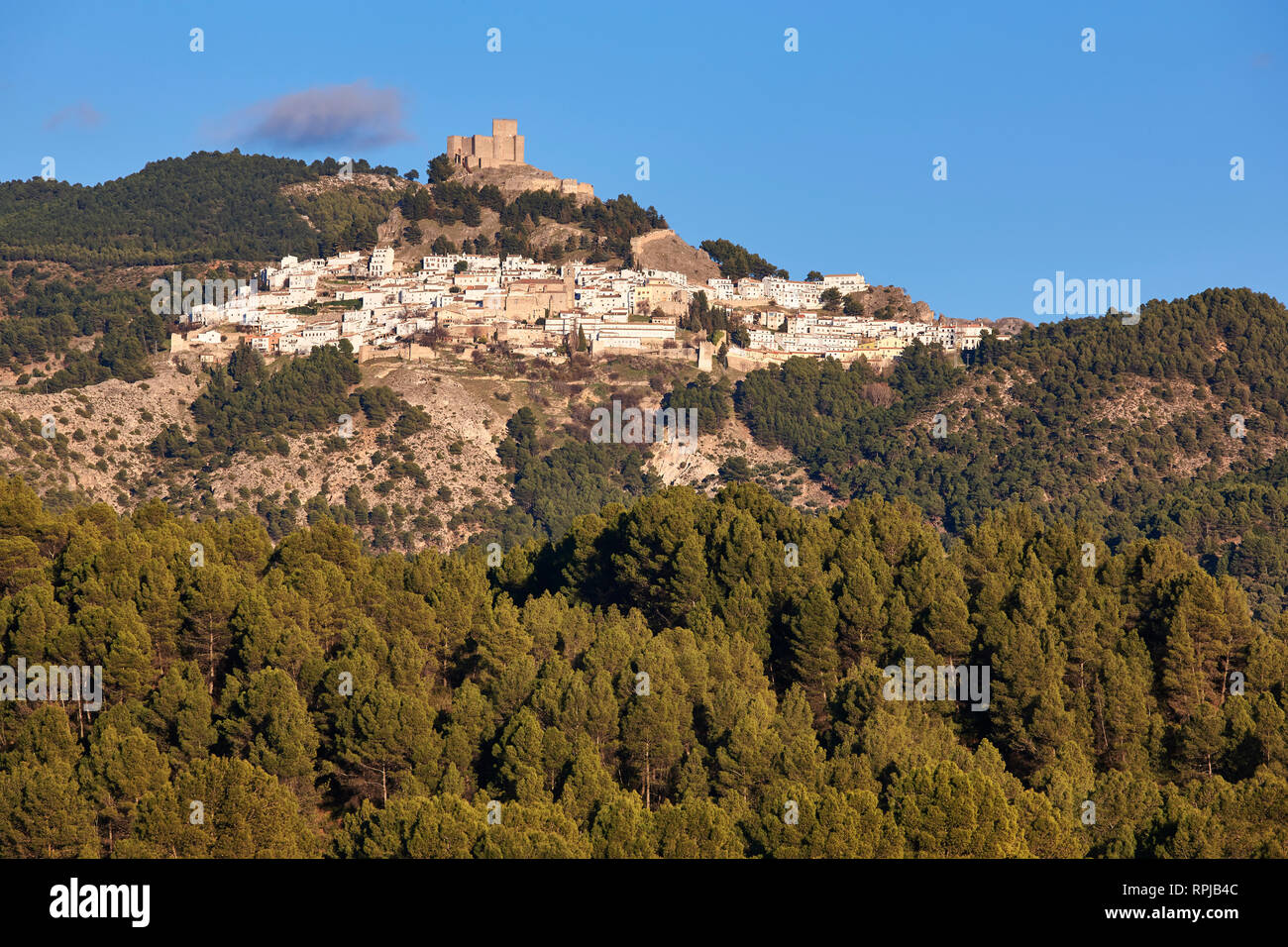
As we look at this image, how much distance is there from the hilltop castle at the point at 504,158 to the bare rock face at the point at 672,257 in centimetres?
776

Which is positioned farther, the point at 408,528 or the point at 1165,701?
the point at 408,528

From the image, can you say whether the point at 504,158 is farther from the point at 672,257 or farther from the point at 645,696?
the point at 645,696

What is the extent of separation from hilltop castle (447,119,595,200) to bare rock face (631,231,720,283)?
25.5 ft

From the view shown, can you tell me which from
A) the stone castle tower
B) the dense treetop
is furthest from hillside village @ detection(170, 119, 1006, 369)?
the dense treetop

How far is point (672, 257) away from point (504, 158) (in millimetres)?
19863

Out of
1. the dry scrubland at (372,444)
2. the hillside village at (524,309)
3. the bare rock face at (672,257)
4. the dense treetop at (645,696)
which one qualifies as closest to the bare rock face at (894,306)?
the hillside village at (524,309)

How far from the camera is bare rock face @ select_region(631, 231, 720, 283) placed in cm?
16638

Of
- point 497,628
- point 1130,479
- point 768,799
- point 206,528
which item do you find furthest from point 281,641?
point 1130,479

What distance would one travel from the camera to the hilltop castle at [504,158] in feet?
564

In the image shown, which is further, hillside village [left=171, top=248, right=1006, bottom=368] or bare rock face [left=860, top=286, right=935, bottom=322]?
bare rock face [left=860, top=286, right=935, bottom=322]

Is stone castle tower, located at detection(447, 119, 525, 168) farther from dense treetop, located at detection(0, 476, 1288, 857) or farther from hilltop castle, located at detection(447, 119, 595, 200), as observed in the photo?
dense treetop, located at detection(0, 476, 1288, 857)

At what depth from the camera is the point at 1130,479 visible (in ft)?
427

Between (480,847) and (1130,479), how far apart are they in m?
102
